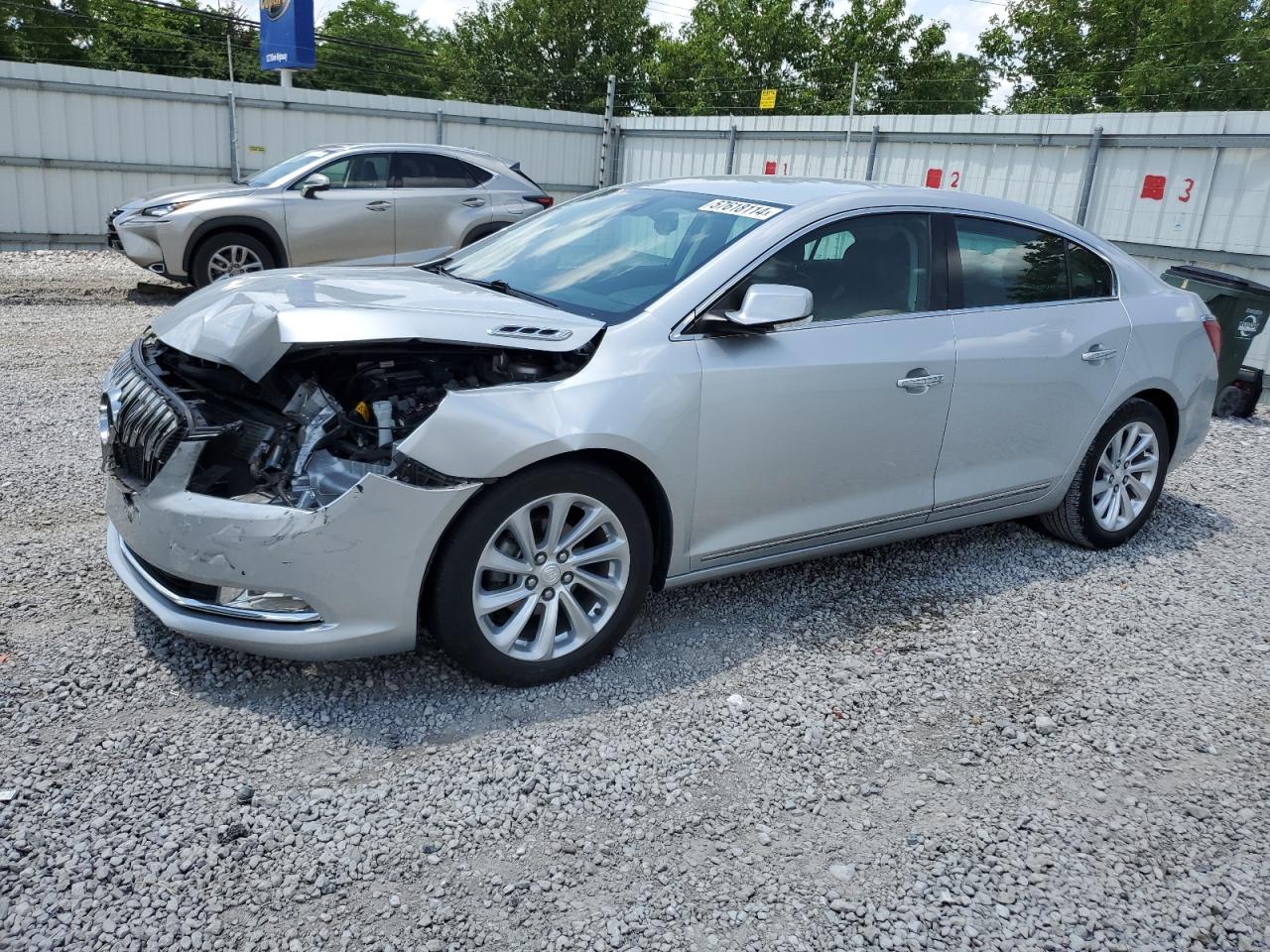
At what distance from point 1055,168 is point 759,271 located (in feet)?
30.2

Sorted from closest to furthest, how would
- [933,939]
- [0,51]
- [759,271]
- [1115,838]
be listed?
[933,939] < [1115,838] < [759,271] < [0,51]

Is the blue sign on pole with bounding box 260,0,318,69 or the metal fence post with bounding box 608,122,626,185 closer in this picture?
the blue sign on pole with bounding box 260,0,318,69

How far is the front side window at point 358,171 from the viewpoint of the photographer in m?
10.9

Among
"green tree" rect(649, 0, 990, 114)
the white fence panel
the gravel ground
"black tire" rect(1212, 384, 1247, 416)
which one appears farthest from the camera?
"green tree" rect(649, 0, 990, 114)

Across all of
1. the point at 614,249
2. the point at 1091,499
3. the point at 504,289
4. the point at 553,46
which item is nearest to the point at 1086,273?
the point at 1091,499

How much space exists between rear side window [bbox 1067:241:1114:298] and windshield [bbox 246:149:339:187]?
8.30m

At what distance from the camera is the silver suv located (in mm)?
10109

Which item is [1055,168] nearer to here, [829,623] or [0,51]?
[829,623]

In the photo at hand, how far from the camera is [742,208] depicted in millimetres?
4090

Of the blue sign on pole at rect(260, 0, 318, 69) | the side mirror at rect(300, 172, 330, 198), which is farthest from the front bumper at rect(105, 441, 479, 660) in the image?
the blue sign on pole at rect(260, 0, 318, 69)

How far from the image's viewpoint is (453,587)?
3199 millimetres

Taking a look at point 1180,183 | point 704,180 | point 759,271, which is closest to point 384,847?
point 759,271

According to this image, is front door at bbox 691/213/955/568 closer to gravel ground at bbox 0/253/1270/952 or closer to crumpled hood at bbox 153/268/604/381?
gravel ground at bbox 0/253/1270/952

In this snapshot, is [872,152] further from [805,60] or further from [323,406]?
[805,60]
